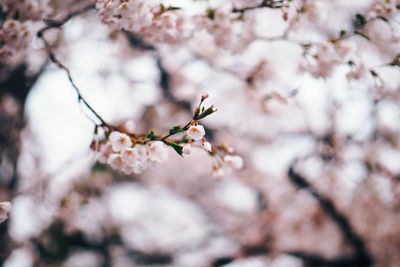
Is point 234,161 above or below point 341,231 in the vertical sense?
above

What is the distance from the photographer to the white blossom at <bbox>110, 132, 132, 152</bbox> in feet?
3.32

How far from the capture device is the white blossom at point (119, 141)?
1012 millimetres

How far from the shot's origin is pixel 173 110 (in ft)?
15.1

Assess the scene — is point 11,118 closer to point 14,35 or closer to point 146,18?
point 14,35

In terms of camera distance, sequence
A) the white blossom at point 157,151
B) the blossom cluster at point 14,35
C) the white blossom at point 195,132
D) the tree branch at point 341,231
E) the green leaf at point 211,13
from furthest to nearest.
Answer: the tree branch at point 341,231 < the green leaf at point 211,13 < the blossom cluster at point 14,35 < the white blossom at point 157,151 < the white blossom at point 195,132

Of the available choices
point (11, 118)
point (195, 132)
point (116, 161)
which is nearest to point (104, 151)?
point (116, 161)

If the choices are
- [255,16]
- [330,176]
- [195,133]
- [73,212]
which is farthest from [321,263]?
[195,133]

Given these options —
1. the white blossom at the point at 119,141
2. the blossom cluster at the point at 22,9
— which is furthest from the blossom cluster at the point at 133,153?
the blossom cluster at the point at 22,9

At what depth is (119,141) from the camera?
102 centimetres

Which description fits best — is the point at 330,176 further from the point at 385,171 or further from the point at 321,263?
the point at 321,263

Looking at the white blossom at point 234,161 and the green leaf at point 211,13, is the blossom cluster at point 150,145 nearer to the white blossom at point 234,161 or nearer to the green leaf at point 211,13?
the white blossom at point 234,161

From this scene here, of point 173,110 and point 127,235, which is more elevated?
point 173,110

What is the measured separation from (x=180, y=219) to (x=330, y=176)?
128 inches

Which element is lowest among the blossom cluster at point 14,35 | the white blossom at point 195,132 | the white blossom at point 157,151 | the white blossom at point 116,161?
the white blossom at point 116,161
